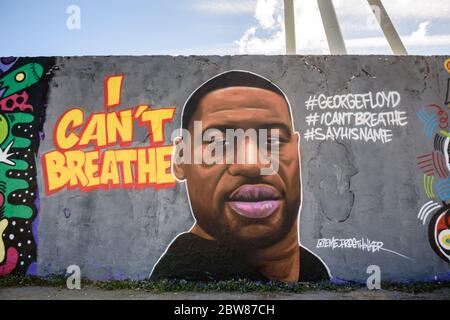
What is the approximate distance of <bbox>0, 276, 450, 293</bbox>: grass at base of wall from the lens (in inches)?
217

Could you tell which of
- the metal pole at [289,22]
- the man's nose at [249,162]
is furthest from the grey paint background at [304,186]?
the metal pole at [289,22]

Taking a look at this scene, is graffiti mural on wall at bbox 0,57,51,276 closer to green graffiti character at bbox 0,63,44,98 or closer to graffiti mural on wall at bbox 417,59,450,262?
green graffiti character at bbox 0,63,44,98

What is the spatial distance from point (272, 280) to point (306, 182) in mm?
1523

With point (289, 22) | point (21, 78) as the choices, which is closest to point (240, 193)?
point (21, 78)

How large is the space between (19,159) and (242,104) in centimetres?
350

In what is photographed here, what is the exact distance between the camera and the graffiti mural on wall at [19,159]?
5.85 m

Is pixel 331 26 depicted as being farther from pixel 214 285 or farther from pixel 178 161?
pixel 214 285

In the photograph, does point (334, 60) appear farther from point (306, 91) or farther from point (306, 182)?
point (306, 182)

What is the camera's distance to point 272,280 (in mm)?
5703

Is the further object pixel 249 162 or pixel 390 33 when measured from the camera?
pixel 390 33

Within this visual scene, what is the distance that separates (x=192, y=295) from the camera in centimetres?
533

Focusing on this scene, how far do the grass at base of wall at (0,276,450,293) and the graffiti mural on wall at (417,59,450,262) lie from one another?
68cm

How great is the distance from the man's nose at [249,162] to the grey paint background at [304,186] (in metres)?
0.66
